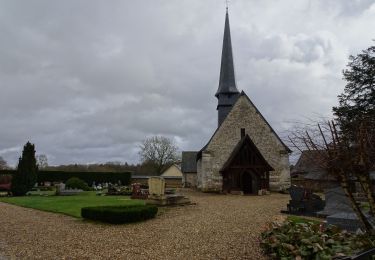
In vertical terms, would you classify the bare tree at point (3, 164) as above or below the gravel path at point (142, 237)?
above

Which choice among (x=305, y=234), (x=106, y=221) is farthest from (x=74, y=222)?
(x=305, y=234)

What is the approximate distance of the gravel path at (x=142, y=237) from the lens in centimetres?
885

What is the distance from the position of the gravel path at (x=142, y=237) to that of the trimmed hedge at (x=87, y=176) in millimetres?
28451

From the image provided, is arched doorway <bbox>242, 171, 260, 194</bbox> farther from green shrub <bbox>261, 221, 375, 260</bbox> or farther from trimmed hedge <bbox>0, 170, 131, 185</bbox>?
trimmed hedge <bbox>0, 170, 131, 185</bbox>

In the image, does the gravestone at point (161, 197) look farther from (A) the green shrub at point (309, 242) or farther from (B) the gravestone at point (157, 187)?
(A) the green shrub at point (309, 242)

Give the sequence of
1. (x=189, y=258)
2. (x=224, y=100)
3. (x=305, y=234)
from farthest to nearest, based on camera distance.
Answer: (x=224, y=100) → (x=189, y=258) → (x=305, y=234)

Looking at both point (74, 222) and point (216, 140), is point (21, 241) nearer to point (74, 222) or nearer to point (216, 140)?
point (74, 222)

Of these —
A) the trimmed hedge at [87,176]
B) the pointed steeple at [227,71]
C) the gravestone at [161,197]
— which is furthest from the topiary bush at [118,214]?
the trimmed hedge at [87,176]

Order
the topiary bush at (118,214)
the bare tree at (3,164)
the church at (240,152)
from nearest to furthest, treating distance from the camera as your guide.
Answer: the topiary bush at (118,214) → the church at (240,152) → the bare tree at (3,164)

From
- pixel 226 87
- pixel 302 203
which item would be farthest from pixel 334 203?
pixel 226 87

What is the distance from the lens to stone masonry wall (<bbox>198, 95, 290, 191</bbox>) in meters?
30.4

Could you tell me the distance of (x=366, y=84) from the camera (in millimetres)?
29531

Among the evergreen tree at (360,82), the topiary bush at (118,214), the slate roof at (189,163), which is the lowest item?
the topiary bush at (118,214)

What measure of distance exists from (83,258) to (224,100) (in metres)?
30.3
